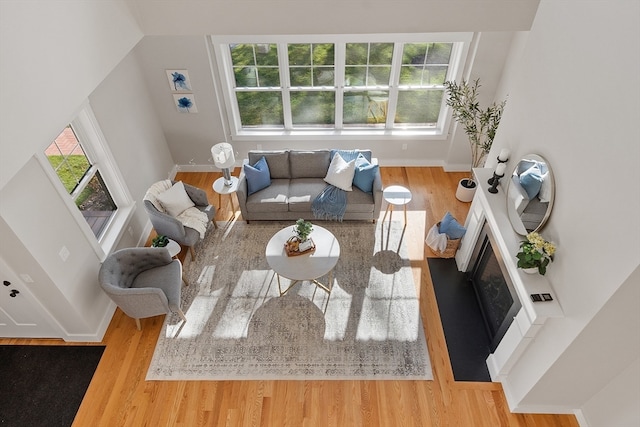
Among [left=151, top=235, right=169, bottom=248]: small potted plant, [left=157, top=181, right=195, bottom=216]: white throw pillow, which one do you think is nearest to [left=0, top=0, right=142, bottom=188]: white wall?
[left=157, top=181, right=195, bottom=216]: white throw pillow

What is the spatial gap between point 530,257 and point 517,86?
1717 mm

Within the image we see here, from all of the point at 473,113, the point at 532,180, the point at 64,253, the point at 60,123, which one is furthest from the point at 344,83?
the point at 64,253

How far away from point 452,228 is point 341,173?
5.40 feet

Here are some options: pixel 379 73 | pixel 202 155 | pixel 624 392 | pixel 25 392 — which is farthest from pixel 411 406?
pixel 202 155

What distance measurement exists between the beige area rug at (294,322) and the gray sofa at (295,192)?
43 centimetres

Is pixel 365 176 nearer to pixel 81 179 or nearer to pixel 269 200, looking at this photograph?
pixel 269 200

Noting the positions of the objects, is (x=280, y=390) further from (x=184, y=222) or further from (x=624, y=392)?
(x=624, y=392)

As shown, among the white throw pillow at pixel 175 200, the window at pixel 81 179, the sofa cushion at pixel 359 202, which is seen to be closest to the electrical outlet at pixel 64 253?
the window at pixel 81 179

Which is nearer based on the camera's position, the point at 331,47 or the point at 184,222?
the point at 184,222

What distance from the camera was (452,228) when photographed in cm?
528

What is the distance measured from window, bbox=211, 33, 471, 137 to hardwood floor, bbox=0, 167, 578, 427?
143 inches

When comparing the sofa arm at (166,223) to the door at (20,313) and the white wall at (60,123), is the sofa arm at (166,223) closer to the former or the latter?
the white wall at (60,123)

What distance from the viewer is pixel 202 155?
22.7 feet

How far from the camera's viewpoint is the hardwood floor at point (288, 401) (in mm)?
4031
